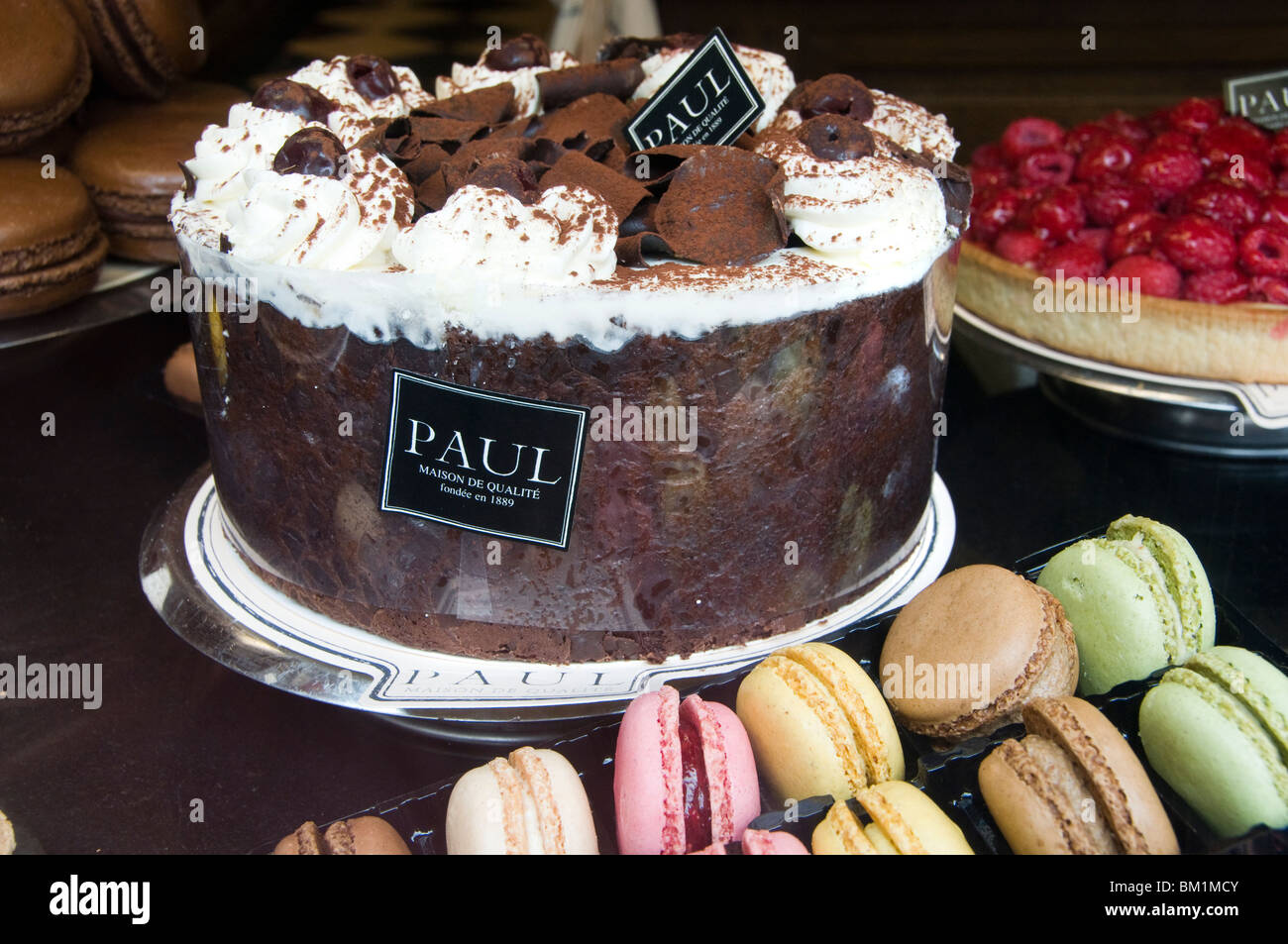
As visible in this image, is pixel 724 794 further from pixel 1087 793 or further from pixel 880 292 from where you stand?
pixel 880 292

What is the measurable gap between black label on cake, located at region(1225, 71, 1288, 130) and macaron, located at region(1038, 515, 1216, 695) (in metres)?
1.50

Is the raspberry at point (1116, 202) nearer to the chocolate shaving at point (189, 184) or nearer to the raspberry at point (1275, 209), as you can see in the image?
the raspberry at point (1275, 209)

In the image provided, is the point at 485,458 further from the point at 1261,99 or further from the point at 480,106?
the point at 1261,99

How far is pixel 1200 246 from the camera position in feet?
6.69

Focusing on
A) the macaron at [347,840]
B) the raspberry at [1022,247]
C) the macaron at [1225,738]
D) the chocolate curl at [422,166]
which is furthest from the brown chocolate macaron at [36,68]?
the macaron at [1225,738]

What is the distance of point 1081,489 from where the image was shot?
2.03 m

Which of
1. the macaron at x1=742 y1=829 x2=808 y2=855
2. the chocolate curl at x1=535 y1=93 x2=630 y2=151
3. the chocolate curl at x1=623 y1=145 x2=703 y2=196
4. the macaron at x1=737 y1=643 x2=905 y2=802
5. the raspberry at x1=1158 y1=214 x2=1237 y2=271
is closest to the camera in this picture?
the macaron at x1=742 y1=829 x2=808 y2=855

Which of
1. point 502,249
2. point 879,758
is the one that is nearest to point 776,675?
point 879,758

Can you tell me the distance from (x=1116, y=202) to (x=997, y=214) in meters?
0.23

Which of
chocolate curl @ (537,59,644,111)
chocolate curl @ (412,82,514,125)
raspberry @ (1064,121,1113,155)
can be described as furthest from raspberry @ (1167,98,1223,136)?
chocolate curl @ (412,82,514,125)

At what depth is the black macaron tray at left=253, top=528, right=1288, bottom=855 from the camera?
112 cm

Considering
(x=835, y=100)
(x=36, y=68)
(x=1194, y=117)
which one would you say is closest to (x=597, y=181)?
(x=835, y=100)

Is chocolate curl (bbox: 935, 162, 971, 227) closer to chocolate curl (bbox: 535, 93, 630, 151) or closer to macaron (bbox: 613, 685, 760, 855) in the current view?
chocolate curl (bbox: 535, 93, 630, 151)

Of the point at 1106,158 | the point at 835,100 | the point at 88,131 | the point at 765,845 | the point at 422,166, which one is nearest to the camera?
the point at 765,845
